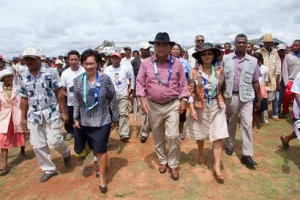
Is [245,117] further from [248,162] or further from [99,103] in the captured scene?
[99,103]

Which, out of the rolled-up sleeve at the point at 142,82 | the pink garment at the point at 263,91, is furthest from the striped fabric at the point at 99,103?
the pink garment at the point at 263,91

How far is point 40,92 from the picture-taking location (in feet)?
13.4

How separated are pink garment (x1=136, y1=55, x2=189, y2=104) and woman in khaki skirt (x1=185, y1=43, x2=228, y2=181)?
0.22 metres

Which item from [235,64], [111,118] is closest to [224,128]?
[235,64]

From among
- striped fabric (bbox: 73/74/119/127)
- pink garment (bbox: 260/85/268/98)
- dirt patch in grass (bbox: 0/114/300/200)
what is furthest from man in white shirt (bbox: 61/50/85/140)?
pink garment (bbox: 260/85/268/98)

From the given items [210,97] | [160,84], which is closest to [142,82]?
[160,84]

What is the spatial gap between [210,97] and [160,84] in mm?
840

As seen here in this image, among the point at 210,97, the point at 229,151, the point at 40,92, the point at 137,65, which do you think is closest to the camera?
the point at 210,97

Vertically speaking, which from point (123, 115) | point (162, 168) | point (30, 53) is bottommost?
point (162, 168)

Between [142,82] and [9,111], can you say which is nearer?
[142,82]

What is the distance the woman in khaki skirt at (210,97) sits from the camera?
3.91 meters

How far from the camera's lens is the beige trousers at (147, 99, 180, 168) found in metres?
3.88

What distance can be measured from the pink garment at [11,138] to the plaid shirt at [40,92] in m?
1.20

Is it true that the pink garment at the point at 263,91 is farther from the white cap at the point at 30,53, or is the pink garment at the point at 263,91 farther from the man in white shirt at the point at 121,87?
the white cap at the point at 30,53
